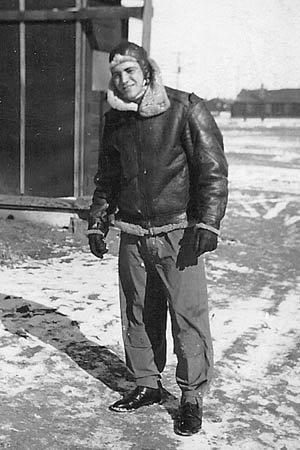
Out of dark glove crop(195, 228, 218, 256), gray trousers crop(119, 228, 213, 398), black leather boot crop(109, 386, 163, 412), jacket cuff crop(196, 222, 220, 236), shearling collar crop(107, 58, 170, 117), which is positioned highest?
shearling collar crop(107, 58, 170, 117)

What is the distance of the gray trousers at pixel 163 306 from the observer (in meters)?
3.21

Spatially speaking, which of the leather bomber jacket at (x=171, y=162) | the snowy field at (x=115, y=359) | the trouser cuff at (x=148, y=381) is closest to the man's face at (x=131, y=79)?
the leather bomber jacket at (x=171, y=162)

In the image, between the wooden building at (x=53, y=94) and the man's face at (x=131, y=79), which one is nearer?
the man's face at (x=131, y=79)

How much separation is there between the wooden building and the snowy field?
160 cm

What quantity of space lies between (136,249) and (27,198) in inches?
230

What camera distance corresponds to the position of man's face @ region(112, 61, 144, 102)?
10.1 feet

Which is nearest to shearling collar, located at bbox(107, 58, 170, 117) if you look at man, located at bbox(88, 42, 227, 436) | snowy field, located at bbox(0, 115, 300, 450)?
man, located at bbox(88, 42, 227, 436)

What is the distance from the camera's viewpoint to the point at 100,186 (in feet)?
11.4

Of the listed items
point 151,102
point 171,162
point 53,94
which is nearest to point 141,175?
point 171,162

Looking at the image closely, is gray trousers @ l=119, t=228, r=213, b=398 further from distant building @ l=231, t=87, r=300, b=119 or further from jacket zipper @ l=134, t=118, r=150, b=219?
distant building @ l=231, t=87, r=300, b=119

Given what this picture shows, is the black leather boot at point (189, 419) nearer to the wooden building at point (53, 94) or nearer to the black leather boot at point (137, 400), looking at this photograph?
the black leather boot at point (137, 400)

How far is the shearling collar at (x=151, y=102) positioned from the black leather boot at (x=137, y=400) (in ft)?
4.92

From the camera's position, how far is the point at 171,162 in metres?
3.14

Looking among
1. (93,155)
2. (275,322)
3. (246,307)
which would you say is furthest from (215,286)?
(93,155)
